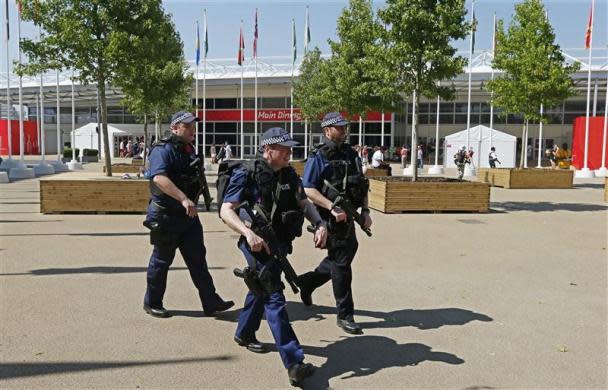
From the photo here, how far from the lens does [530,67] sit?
19.6 m

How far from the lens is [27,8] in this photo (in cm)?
1412

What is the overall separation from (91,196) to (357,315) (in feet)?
27.4

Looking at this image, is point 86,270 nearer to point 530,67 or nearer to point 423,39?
point 423,39

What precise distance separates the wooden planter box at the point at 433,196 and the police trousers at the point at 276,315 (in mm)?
8988

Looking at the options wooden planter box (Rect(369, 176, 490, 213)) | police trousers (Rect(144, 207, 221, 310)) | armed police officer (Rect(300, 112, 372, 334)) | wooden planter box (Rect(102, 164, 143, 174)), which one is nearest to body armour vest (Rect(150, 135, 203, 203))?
police trousers (Rect(144, 207, 221, 310))

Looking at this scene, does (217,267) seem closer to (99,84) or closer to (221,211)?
(221,211)

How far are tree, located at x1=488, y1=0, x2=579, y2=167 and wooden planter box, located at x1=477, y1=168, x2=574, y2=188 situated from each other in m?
0.96

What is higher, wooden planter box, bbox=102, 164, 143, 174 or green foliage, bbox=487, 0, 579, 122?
green foliage, bbox=487, 0, 579, 122

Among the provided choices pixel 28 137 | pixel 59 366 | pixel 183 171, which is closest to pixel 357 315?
pixel 183 171

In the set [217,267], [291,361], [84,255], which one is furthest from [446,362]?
[84,255]

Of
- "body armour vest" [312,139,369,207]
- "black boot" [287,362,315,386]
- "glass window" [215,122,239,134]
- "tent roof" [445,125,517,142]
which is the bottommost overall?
"black boot" [287,362,315,386]

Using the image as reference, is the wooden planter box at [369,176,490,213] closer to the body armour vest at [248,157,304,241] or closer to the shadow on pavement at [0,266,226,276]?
the shadow on pavement at [0,266,226,276]

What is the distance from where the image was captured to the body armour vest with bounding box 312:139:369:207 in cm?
504

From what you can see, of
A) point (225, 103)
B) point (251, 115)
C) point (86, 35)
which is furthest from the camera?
point (225, 103)
